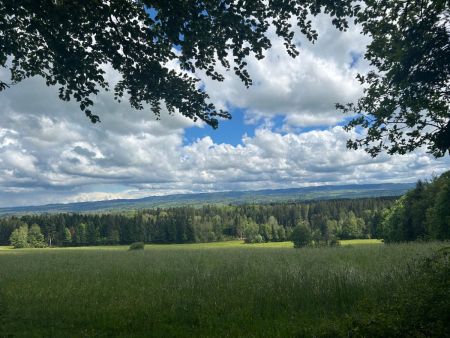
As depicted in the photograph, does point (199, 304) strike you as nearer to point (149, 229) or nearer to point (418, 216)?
point (418, 216)

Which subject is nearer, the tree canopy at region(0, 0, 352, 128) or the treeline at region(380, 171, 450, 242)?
the tree canopy at region(0, 0, 352, 128)

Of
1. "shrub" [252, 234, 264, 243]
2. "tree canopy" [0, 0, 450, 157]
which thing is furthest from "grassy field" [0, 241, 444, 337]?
"shrub" [252, 234, 264, 243]

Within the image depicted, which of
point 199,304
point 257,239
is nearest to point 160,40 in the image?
point 199,304

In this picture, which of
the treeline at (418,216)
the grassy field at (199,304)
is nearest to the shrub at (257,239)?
the treeline at (418,216)

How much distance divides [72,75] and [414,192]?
61.7 meters

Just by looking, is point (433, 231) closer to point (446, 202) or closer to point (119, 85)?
point (446, 202)

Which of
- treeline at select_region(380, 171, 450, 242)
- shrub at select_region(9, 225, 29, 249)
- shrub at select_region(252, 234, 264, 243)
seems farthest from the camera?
shrub at select_region(252, 234, 264, 243)

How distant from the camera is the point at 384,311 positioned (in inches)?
272

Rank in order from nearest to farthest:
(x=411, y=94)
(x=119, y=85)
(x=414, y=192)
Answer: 1. (x=119, y=85)
2. (x=411, y=94)
3. (x=414, y=192)

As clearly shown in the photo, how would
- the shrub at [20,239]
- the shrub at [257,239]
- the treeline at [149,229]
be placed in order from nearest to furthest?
the shrub at [20,239] → the shrub at [257,239] → the treeline at [149,229]

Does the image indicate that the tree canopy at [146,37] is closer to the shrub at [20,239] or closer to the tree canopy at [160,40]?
the tree canopy at [160,40]

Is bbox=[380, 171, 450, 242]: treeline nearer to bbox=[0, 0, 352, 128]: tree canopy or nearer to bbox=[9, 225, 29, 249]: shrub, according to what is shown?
bbox=[0, 0, 352, 128]: tree canopy

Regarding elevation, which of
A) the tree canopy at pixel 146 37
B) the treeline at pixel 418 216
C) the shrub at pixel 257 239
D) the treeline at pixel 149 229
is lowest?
the shrub at pixel 257 239

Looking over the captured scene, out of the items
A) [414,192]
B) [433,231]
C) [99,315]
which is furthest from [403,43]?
[414,192]
